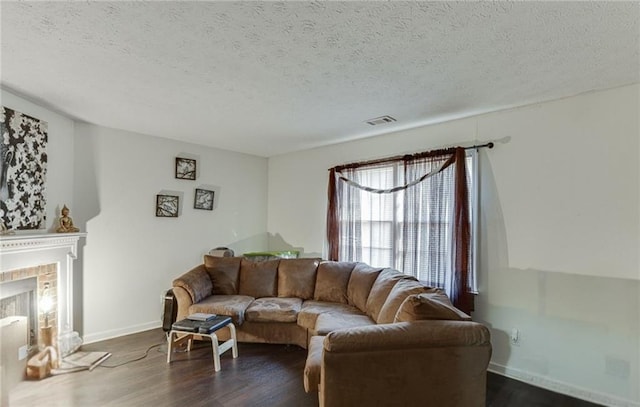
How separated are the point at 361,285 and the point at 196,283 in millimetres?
1877

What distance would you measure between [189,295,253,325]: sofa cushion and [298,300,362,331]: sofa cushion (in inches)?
24.9

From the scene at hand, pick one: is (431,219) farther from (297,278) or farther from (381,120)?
(297,278)

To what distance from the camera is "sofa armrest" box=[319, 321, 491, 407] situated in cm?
178

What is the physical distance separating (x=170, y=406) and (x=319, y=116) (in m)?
2.79

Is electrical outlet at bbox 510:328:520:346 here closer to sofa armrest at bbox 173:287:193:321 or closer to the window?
the window

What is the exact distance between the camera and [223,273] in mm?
3955

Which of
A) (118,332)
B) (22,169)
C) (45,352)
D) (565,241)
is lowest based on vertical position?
(118,332)

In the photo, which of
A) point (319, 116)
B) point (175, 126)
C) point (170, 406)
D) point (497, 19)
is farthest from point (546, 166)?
point (175, 126)

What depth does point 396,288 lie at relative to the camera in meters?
2.76

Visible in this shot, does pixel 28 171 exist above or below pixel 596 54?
below

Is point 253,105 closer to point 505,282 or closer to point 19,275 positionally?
point 19,275

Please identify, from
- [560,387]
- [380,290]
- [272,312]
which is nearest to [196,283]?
[272,312]

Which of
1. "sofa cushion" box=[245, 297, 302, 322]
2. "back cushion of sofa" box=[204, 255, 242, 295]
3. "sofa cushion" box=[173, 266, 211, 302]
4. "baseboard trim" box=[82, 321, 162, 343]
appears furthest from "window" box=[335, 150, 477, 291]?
"baseboard trim" box=[82, 321, 162, 343]

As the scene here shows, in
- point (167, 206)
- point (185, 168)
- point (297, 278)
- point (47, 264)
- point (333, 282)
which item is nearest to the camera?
point (47, 264)
